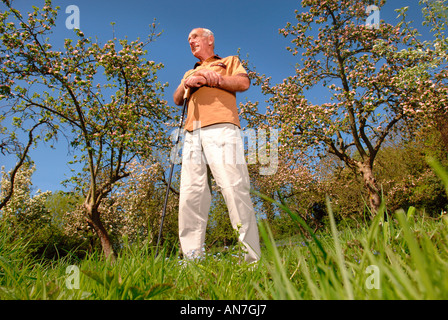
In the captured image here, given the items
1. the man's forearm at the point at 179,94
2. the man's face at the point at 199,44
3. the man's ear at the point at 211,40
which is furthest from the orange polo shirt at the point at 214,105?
the man's ear at the point at 211,40

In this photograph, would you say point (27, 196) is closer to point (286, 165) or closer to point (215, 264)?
point (286, 165)

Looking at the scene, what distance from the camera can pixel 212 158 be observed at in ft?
11.7

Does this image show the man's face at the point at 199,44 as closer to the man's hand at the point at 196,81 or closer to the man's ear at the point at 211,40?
the man's ear at the point at 211,40

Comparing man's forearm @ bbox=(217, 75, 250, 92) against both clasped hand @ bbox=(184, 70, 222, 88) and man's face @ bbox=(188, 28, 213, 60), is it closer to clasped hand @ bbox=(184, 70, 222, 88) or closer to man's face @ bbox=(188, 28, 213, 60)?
clasped hand @ bbox=(184, 70, 222, 88)

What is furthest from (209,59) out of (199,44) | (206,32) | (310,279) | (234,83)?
(310,279)

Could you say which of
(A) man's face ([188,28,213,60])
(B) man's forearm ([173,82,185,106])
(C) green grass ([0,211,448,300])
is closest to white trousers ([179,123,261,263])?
(B) man's forearm ([173,82,185,106])

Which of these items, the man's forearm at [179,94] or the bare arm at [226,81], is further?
the man's forearm at [179,94]

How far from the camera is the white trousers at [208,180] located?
3.30 m

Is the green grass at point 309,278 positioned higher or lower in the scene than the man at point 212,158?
lower

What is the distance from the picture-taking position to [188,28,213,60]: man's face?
4535 mm

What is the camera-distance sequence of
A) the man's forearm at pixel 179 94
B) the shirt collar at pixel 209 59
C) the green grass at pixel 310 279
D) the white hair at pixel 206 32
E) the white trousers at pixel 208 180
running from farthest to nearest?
1. the white hair at pixel 206 32
2. the shirt collar at pixel 209 59
3. the man's forearm at pixel 179 94
4. the white trousers at pixel 208 180
5. the green grass at pixel 310 279

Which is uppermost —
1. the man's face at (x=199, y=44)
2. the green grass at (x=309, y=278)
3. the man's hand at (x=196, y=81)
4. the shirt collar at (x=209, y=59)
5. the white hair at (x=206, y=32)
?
the white hair at (x=206, y=32)

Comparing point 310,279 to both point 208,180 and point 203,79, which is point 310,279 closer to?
point 208,180

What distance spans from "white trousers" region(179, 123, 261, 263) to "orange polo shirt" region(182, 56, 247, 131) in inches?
3.7
